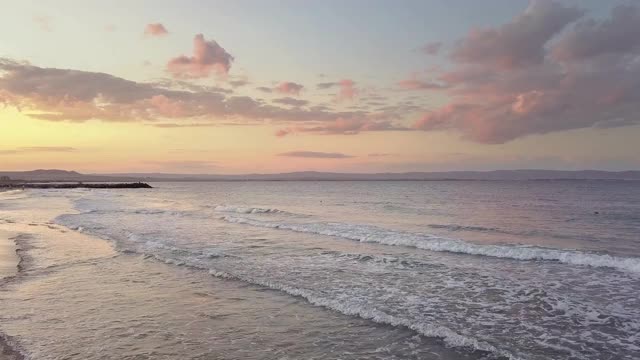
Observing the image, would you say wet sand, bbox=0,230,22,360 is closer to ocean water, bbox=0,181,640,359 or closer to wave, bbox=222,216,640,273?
ocean water, bbox=0,181,640,359

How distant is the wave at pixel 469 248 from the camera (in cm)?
1933

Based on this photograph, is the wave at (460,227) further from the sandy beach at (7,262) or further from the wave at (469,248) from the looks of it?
the sandy beach at (7,262)

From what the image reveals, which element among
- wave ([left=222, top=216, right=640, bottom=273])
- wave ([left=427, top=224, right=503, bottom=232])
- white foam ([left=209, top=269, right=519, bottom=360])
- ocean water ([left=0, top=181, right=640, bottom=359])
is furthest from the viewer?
wave ([left=427, top=224, right=503, bottom=232])

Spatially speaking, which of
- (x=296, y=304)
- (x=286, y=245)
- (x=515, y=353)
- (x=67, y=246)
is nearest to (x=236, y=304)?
(x=296, y=304)

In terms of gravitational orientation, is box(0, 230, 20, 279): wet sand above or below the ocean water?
above

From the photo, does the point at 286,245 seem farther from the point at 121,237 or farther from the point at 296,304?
the point at 296,304

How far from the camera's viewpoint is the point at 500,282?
15.6 m

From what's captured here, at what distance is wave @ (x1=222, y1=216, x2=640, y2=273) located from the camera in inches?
761

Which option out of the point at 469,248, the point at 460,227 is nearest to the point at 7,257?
the point at 469,248

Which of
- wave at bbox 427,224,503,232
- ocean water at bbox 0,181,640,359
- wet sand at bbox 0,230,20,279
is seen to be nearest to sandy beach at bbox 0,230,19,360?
wet sand at bbox 0,230,20,279

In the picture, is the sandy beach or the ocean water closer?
the sandy beach

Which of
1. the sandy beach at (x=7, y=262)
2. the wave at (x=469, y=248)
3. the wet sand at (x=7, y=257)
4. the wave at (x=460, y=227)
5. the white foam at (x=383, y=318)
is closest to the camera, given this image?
the sandy beach at (x=7, y=262)

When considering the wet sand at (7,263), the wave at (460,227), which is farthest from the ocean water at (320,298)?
the wave at (460,227)

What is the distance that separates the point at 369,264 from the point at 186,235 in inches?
513
